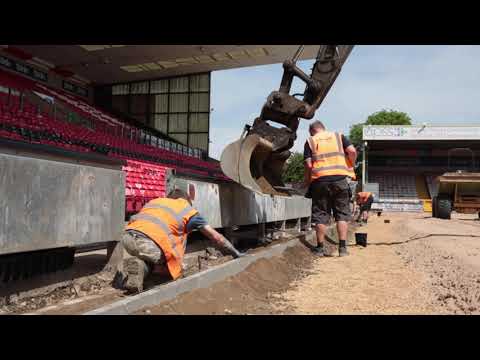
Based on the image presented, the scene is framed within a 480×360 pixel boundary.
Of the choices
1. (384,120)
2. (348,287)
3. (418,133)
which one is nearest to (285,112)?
(348,287)

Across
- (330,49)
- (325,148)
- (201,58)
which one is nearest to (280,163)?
(325,148)

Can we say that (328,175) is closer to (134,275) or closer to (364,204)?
(134,275)

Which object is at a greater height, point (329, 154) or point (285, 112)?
point (285, 112)

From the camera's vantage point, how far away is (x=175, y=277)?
386 centimetres

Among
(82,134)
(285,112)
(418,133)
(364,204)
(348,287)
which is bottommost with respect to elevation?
(348,287)

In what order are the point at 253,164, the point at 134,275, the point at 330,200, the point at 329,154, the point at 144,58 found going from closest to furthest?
the point at 134,275
the point at 329,154
the point at 330,200
the point at 253,164
the point at 144,58

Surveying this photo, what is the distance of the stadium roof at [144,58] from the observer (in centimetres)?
2014

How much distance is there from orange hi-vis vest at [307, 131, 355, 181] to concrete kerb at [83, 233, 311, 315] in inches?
81.9

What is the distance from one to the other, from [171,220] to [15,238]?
128 centimetres

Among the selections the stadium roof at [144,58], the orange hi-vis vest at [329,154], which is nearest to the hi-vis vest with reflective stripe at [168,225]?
the orange hi-vis vest at [329,154]

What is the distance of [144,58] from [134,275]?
2036 cm

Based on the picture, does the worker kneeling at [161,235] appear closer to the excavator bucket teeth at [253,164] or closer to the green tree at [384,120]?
the excavator bucket teeth at [253,164]

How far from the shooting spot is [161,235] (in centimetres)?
379

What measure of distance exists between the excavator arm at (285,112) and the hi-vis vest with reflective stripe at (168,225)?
2658mm
